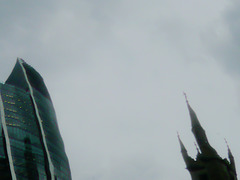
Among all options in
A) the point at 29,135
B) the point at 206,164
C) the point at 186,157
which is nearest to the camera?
the point at 206,164

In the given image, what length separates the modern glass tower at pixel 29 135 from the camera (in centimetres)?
6403

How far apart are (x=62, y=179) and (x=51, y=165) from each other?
567 cm

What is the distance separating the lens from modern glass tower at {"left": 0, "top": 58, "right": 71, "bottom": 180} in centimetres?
6403

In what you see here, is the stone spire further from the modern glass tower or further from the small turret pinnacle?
the modern glass tower

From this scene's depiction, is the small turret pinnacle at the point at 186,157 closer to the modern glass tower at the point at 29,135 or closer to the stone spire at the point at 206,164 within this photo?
the stone spire at the point at 206,164

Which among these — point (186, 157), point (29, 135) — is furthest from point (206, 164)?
point (29, 135)

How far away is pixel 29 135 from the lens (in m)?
71.5

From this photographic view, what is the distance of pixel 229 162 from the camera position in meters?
59.6

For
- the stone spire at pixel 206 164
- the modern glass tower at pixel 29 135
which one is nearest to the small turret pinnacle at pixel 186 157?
the stone spire at pixel 206 164

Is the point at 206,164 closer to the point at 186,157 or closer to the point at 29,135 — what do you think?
the point at 186,157

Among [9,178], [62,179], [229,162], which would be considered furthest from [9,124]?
[229,162]

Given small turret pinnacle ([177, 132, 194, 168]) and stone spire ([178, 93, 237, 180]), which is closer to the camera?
stone spire ([178, 93, 237, 180])

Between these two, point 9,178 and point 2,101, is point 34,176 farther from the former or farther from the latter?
point 2,101

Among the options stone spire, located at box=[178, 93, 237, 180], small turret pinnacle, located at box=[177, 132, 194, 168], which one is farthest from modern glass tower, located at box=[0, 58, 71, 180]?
stone spire, located at box=[178, 93, 237, 180]
